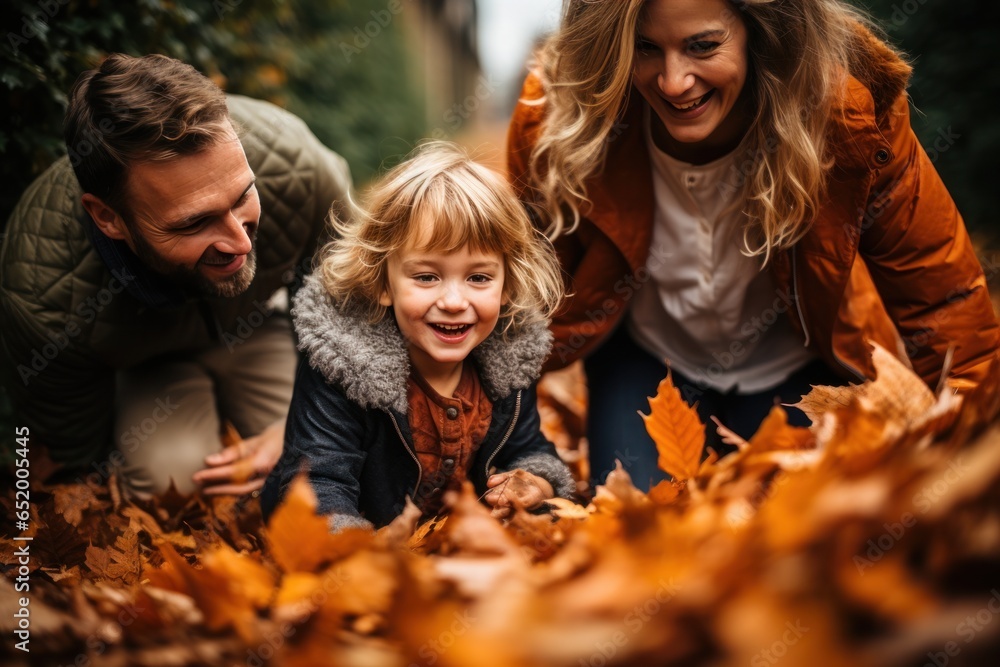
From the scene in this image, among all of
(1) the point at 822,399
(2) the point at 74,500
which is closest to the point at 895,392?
(1) the point at 822,399

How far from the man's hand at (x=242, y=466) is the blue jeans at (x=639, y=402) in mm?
1135

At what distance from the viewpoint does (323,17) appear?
685 cm

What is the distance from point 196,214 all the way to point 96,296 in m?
0.56

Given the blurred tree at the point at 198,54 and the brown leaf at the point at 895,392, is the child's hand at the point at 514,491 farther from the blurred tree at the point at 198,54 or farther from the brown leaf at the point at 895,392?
the blurred tree at the point at 198,54

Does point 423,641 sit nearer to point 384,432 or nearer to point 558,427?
point 384,432

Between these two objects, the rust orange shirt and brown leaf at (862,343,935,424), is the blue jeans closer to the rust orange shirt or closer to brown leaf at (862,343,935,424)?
the rust orange shirt

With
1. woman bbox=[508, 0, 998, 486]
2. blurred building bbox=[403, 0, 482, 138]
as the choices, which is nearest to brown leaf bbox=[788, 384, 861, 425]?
woman bbox=[508, 0, 998, 486]

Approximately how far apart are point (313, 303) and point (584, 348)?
1004 mm

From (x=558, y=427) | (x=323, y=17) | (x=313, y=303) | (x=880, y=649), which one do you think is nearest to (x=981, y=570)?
(x=880, y=649)

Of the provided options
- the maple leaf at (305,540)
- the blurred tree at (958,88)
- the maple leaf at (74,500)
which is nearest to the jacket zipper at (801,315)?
the maple leaf at (305,540)

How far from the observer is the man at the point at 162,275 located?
224 centimetres

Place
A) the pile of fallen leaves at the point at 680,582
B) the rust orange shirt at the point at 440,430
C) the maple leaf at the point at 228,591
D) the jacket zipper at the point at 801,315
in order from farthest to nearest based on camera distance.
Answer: the jacket zipper at the point at 801,315 < the rust orange shirt at the point at 440,430 < the maple leaf at the point at 228,591 < the pile of fallen leaves at the point at 680,582

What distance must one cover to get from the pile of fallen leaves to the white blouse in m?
0.95

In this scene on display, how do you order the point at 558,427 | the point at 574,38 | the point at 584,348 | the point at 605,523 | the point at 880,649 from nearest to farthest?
the point at 880,649
the point at 605,523
the point at 574,38
the point at 584,348
the point at 558,427
